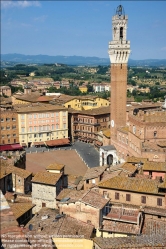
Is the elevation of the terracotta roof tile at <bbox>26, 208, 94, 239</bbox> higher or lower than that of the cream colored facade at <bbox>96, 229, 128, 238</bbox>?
higher

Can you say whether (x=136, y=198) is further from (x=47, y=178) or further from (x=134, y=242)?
(x=134, y=242)

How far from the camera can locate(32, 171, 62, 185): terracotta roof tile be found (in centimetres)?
1948

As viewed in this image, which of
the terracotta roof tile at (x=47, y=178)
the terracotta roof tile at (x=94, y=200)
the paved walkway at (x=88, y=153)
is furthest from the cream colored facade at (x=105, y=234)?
the paved walkway at (x=88, y=153)

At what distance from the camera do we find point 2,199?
7.19m

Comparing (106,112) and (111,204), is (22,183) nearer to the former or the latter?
(111,204)

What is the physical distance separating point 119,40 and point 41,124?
16447 millimetres

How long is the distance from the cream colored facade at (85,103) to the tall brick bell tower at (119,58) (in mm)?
17497

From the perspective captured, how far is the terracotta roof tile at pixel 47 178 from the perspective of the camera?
19.5 metres

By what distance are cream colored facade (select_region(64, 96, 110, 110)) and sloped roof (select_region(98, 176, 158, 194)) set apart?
3598 cm

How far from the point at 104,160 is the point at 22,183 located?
15787 mm

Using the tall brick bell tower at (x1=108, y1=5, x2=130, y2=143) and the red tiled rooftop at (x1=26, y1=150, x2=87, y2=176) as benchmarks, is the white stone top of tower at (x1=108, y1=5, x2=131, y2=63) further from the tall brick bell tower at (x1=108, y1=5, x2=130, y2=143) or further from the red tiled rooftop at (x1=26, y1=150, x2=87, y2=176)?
the red tiled rooftop at (x1=26, y1=150, x2=87, y2=176)

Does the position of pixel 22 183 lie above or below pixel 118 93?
below

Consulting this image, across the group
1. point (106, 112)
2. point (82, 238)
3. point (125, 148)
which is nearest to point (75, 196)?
point (82, 238)

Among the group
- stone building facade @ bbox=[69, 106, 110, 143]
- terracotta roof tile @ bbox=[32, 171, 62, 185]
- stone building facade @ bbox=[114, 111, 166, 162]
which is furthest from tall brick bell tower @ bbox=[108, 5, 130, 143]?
terracotta roof tile @ bbox=[32, 171, 62, 185]
